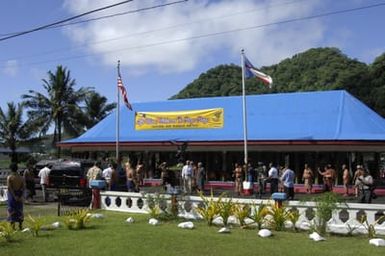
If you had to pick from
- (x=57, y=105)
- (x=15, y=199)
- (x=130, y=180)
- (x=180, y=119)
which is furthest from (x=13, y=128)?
(x=15, y=199)

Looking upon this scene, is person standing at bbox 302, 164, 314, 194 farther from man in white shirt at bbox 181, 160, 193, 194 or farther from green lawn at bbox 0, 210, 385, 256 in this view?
green lawn at bbox 0, 210, 385, 256

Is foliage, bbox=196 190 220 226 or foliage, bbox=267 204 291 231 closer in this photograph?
foliage, bbox=267 204 291 231

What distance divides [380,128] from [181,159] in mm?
10850

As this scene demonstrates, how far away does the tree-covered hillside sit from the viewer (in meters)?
52.6

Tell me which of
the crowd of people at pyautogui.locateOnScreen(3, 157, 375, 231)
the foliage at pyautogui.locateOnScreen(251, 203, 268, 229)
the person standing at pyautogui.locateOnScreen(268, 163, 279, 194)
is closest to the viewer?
the foliage at pyautogui.locateOnScreen(251, 203, 268, 229)

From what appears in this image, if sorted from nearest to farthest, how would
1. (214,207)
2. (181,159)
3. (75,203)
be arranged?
(214,207)
(75,203)
(181,159)

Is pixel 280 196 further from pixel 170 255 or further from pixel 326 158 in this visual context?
pixel 326 158

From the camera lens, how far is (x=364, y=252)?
427 inches

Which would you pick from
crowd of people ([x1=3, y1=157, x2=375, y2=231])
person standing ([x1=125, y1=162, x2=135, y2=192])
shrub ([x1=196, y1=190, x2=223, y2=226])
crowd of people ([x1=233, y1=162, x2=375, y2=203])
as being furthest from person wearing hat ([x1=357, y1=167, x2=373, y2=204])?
person standing ([x1=125, y1=162, x2=135, y2=192])

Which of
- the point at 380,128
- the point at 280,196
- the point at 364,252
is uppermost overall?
the point at 380,128

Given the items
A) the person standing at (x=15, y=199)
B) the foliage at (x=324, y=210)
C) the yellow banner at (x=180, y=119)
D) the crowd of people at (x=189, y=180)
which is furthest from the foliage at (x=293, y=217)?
the yellow banner at (x=180, y=119)

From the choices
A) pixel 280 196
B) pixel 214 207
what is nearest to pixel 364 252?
pixel 280 196

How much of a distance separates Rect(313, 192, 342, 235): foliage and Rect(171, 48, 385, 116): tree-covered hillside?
39005 millimetres

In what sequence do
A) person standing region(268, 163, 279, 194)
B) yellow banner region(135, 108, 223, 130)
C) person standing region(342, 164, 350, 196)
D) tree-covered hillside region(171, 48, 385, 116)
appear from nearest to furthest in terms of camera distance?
person standing region(268, 163, 279, 194) < person standing region(342, 164, 350, 196) < yellow banner region(135, 108, 223, 130) < tree-covered hillside region(171, 48, 385, 116)
